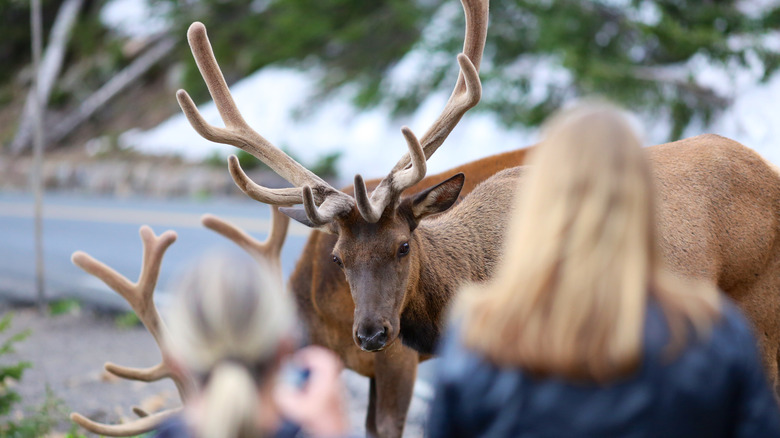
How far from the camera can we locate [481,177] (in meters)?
4.75

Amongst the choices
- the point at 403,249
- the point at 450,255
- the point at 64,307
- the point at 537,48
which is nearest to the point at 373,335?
the point at 403,249

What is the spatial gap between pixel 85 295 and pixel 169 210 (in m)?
5.38

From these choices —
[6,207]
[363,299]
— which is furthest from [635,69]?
[6,207]

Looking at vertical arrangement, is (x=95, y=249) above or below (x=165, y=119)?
below

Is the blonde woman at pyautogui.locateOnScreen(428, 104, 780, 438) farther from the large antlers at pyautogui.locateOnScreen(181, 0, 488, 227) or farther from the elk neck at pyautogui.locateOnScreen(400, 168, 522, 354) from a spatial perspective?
the elk neck at pyautogui.locateOnScreen(400, 168, 522, 354)

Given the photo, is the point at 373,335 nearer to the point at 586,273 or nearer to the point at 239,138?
the point at 239,138

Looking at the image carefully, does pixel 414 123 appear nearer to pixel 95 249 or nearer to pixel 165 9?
pixel 95 249

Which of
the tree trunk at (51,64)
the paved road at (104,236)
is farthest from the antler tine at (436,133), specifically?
the tree trunk at (51,64)

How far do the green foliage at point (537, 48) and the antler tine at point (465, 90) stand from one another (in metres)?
6.02

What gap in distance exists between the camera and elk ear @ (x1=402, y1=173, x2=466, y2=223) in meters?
3.77

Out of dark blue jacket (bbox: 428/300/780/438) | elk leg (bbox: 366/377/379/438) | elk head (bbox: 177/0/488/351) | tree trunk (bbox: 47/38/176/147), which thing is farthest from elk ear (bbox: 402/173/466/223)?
tree trunk (bbox: 47/38/176/147)

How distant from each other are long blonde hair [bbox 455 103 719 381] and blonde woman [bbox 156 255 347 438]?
1.37 ft

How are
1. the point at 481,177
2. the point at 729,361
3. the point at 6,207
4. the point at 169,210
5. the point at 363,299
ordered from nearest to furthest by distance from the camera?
the point at 729,361 → the point at 363,299 → the point at 481,177 → the point at 169,210 → the point at 6,207

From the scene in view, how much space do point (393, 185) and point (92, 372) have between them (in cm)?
418
